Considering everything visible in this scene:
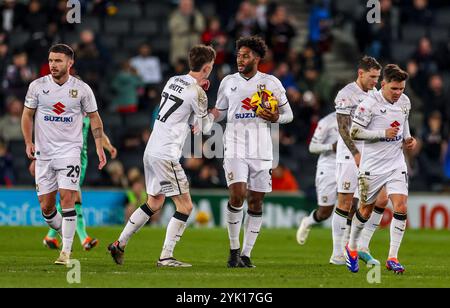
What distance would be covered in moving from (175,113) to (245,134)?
105cm

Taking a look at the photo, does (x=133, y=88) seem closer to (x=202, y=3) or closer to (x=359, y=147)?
(x=202, y=3)

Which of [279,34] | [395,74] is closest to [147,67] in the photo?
[279,34]

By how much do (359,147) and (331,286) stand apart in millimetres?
4049

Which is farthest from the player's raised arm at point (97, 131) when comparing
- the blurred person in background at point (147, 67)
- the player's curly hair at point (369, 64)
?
the blurred person in background at point (147, 67)

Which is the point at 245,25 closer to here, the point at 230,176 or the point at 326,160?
the point at 326,160

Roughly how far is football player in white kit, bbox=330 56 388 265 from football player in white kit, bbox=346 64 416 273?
0.67 meters

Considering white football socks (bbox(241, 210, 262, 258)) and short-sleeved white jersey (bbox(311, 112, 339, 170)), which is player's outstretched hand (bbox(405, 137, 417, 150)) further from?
short-sleeved white jersey (bbox(311, 112, 339, 170))

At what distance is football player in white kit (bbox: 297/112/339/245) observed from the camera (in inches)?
713

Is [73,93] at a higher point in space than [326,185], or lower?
higher

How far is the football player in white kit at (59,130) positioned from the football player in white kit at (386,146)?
3236 millimetres

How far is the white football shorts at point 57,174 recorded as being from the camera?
1477 cm

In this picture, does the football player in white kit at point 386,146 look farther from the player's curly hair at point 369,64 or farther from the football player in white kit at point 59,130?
the football player in white kit at point 59,130

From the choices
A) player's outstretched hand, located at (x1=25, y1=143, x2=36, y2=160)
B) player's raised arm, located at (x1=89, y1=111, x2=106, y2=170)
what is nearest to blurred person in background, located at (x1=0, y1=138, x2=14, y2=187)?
player's raised arm, located at (x1=89, y1=111, x2=106, y2=170)

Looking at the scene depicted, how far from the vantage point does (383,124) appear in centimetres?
1466
